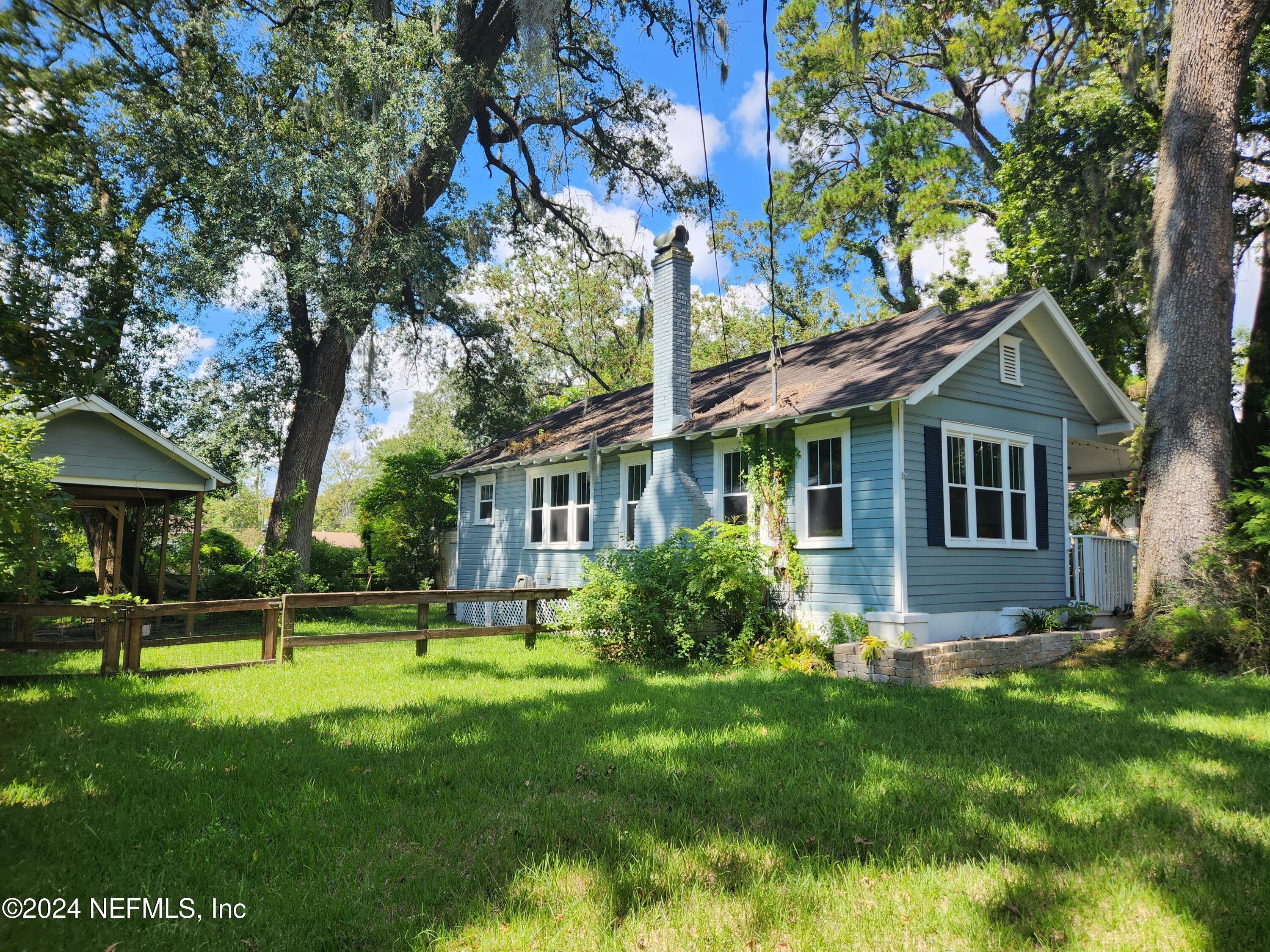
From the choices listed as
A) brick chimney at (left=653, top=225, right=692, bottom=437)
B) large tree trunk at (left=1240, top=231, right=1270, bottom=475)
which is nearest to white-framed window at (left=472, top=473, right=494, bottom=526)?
brick chimney at (left=653, top=225, right=692, bottom=437)

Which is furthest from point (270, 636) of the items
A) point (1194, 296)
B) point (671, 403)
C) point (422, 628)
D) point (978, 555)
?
point (1194, 296)

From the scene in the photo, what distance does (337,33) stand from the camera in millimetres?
15328

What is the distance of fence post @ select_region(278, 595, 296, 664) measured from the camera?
31.9 ft

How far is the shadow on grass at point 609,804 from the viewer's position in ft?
10.7

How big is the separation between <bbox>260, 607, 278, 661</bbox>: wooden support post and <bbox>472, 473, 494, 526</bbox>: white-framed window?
332 inches

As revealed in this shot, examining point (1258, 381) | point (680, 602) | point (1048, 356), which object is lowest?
point (680, 602)

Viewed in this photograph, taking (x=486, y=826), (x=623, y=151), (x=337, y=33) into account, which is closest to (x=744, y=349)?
(x=623, y=151)

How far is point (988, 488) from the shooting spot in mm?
11375

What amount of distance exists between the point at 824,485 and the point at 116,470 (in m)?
12.0

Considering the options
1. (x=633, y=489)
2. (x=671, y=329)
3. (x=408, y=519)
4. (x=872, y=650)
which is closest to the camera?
(x=872, y=650)

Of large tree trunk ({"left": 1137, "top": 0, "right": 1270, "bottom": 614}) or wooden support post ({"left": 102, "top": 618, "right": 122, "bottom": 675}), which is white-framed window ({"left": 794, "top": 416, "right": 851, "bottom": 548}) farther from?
wooden support post ({"left": 102, "top": 618, "right": 122, "bottom": 675})

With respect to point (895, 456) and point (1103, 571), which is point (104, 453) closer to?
point (895, 456)

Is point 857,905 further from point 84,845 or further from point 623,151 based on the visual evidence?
point 623,151

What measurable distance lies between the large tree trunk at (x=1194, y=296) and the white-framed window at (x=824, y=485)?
4.28m
